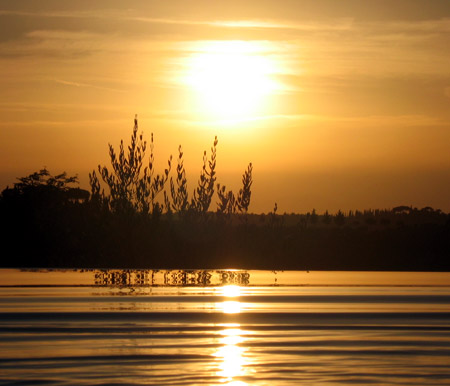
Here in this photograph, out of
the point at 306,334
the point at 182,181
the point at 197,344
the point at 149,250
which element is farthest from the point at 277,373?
the point at 182,181

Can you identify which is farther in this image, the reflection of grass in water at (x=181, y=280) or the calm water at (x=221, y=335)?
the reflection of grass in water at (x=181, y=280)

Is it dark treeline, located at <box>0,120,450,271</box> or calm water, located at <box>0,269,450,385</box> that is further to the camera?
dark treeline, located at <box>0,120,450,271</box>

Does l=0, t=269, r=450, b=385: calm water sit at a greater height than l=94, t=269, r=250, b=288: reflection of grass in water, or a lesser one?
lesser

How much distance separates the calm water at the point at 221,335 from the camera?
16.6 metres

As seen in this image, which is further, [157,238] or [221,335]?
[157,238]

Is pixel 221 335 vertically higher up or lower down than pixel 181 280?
lower down

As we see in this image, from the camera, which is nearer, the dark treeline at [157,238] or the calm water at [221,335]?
the calm water at [221,335]

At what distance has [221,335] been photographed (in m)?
22.8

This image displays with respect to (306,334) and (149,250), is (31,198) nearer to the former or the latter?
(149,250)

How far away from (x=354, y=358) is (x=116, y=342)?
5160 millimetres

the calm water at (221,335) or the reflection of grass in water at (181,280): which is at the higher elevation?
the reflection of grass in water at (181,280)

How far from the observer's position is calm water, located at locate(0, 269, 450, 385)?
16.6m

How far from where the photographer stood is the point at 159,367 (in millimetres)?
17359

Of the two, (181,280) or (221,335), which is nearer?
(221,335)
